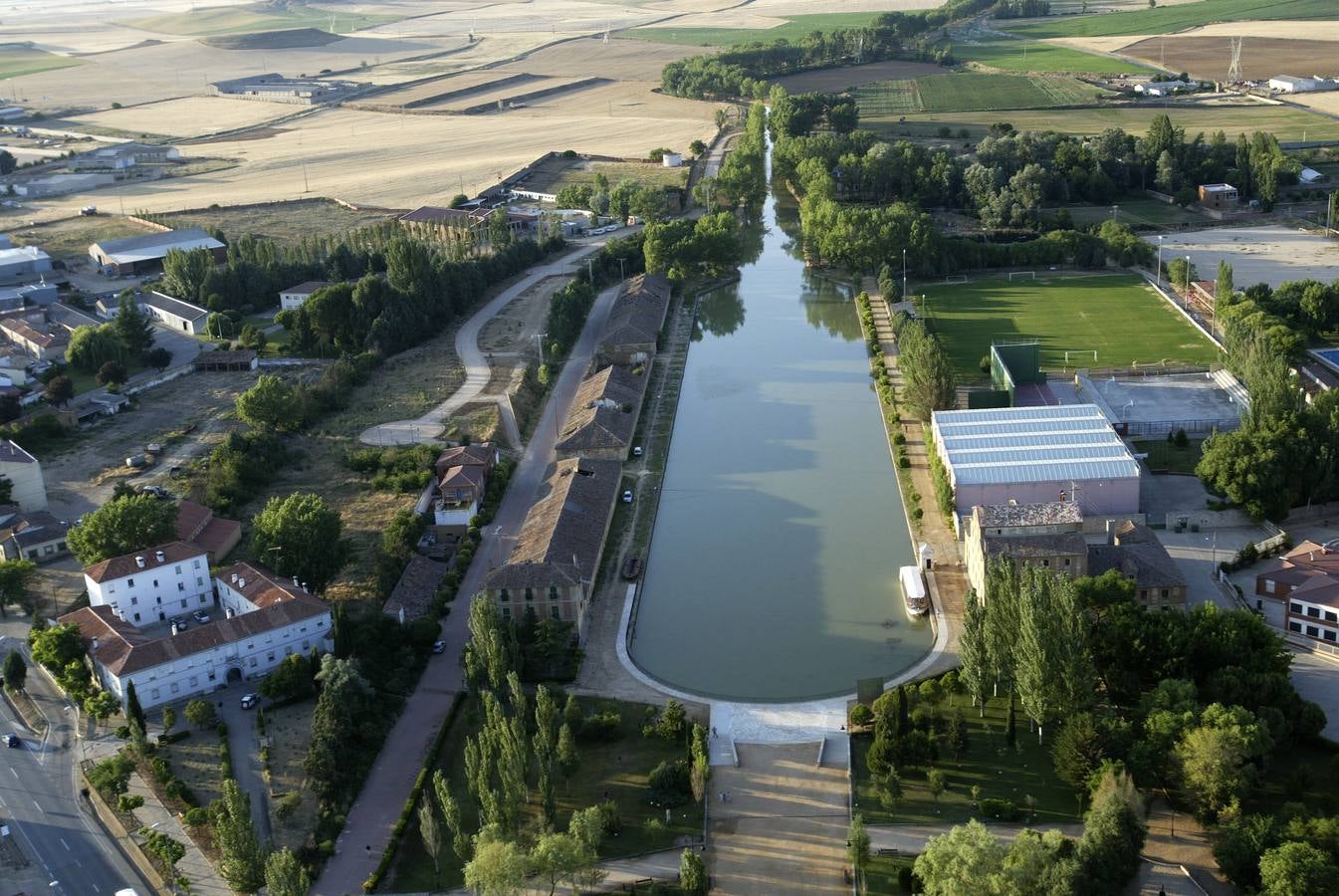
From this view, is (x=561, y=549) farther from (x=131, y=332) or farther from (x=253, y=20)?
(x=253, y=20)

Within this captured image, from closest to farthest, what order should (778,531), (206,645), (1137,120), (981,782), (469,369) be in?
1. (981,782)
2. (206,645)
3. (778,531)
4. (469,369)
5. (1137,120)

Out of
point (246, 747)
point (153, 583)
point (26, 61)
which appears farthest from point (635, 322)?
point (26, 61)

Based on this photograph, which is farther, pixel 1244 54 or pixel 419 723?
pixel 1244 54

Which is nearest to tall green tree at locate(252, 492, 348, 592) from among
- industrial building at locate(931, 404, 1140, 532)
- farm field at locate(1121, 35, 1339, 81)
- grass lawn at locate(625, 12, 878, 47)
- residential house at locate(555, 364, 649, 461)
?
residential house at locate(555, 364, 649, 461)

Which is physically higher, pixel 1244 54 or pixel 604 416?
pixel 604 416

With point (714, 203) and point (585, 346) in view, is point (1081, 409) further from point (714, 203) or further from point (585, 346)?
point (714, 203)

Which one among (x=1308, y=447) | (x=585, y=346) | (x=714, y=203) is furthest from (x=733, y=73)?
(x=1308, y=447)

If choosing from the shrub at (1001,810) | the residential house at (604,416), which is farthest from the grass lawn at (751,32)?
the shrub at (1001,810)
